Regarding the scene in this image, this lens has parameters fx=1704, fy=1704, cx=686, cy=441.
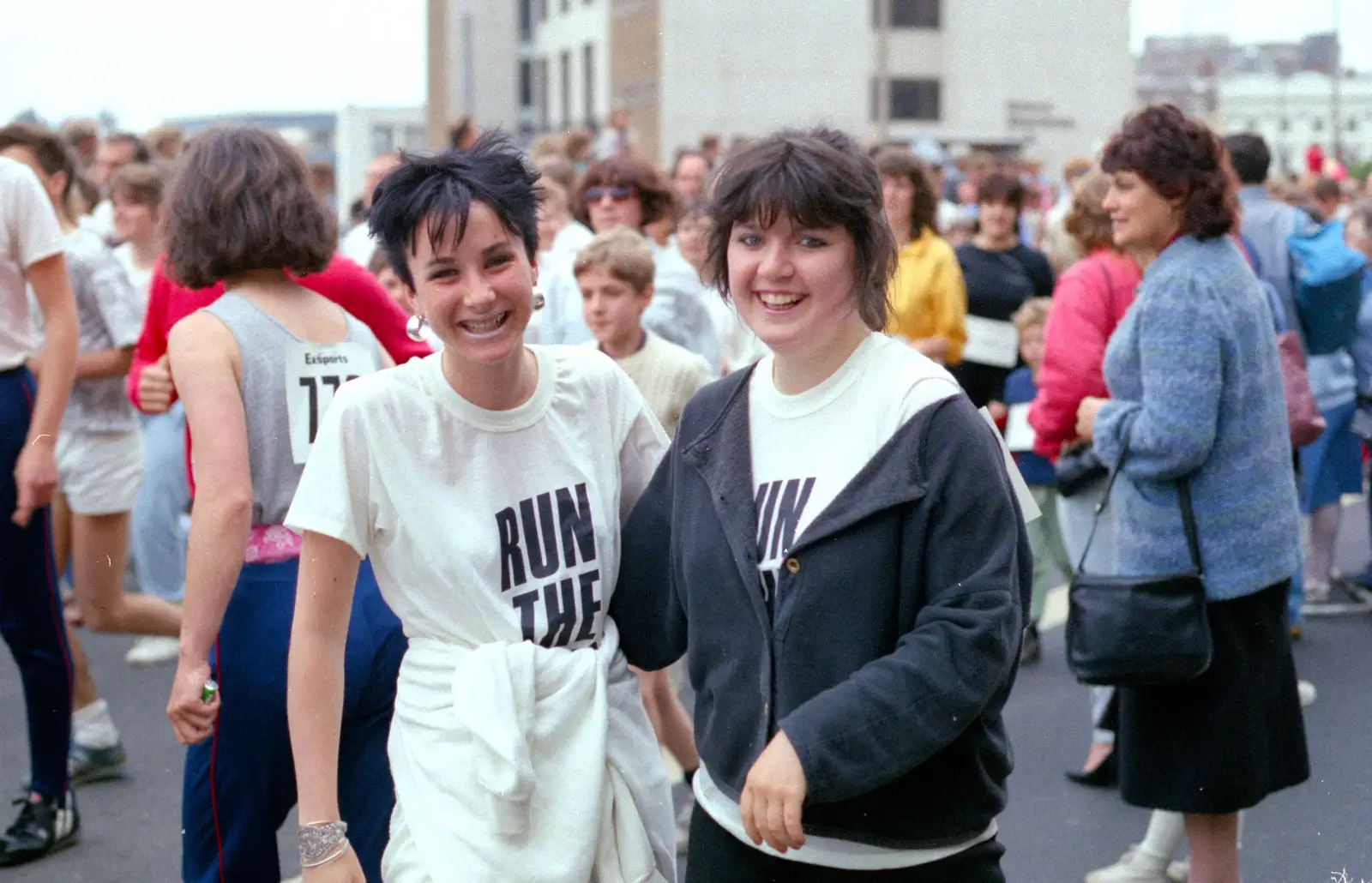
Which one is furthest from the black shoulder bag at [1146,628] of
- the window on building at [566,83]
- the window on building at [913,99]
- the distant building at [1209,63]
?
the window on building at [566,83]

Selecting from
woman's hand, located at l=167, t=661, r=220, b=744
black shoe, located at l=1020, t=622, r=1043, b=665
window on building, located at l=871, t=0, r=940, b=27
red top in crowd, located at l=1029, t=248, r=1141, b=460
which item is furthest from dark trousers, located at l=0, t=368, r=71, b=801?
window on building, located at l=871, t=0, r=940, b=27

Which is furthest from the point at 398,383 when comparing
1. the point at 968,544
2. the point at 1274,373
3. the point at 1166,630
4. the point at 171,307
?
the point at 1274,373

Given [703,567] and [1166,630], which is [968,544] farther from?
[1166,630]

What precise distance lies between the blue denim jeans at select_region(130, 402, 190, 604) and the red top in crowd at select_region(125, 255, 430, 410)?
13.5ft

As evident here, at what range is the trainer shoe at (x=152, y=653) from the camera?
24.6 feet

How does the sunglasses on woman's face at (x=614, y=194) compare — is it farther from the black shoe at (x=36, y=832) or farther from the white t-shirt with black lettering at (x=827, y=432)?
the white t-shirt with black lettering at (x=827, y=432)

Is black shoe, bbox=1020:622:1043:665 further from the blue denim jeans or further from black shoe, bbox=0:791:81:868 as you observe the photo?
black shoe, bbox=0:791:81:868

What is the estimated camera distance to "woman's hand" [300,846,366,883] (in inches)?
105

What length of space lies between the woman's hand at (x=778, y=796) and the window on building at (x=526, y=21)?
74.1 m

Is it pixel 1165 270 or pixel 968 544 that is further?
pixel 1165 270

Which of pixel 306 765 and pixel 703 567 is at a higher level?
pixel 703 567

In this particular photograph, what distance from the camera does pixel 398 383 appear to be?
2.69 metres

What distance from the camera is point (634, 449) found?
2.92 m

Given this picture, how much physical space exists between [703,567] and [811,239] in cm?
50
